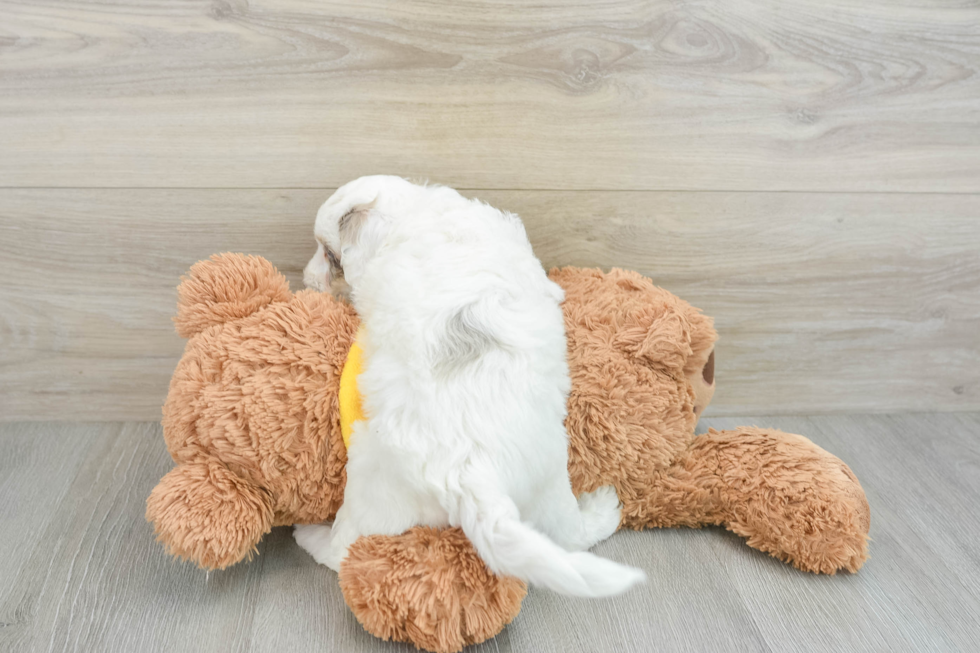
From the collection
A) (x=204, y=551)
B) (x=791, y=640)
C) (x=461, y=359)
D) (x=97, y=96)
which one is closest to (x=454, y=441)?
(x=461, y=359)

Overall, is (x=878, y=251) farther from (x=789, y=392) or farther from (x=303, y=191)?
(x=303, y=191)

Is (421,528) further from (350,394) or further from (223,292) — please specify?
(223,292)

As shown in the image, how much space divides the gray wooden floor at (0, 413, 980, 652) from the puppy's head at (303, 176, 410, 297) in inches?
17.0

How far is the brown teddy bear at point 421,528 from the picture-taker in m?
0.81

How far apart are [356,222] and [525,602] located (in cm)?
57

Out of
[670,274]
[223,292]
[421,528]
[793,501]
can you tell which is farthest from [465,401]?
[670,274]

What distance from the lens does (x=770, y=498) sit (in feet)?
3.26

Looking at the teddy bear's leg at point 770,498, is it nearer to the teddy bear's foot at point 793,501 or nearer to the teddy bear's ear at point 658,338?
the teddy bear's foot at point 793,501

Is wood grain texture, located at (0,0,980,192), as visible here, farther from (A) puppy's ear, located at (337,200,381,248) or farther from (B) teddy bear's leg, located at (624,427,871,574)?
(B) teddy bear's leg, located at (624,427,871,574)

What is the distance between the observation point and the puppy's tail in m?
0.66

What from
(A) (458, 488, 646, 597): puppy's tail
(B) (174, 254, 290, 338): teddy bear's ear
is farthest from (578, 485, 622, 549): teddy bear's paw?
(B) (174, 254, 290, 338): teddy bear's ear

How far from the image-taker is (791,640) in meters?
0.88

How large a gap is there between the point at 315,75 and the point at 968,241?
1218 mm

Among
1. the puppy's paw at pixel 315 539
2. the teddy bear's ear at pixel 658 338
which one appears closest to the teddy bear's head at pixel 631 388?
the teddy bear's ear at pixel 658 338
